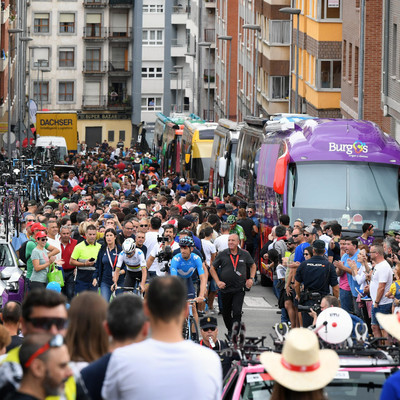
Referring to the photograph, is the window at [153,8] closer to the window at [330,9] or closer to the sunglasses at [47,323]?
the window at [330,9]

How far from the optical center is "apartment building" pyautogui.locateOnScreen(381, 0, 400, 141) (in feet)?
118

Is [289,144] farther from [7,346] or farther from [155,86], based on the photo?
[155,86]

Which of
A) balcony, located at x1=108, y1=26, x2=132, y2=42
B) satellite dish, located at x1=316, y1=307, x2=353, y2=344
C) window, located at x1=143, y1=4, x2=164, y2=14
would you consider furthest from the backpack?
window, located at x1=143, y1=4, x2=164, y2=14

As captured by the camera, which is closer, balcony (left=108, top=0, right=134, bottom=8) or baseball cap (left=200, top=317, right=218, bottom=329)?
baseball cap (left=200, top=317, right=218, bottom=329)

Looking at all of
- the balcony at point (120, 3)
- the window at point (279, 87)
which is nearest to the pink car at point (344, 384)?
the window at point (279, 87)

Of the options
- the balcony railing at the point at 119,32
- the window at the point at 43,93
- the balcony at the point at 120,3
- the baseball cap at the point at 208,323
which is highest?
the balcony at the point at 120,3

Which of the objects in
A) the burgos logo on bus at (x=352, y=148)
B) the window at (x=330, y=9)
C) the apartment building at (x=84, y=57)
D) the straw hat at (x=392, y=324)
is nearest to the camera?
the straw hat at (x=392, y=324)

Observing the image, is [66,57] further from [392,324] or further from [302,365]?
[302,365]

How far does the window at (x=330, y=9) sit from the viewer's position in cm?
5106

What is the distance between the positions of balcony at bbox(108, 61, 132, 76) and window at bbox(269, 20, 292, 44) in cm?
4300

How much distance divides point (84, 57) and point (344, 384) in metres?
99.2

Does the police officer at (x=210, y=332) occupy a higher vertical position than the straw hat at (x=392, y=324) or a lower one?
lower

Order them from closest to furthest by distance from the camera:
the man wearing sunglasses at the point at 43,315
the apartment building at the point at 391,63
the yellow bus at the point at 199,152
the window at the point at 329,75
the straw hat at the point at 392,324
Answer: the man wearing sunglasses at the point at 43,315 < the straw hat at the point at 392,324 < the apartment building at the point at 391,63 < the yellow bus at the point at 199,152 < the window at the point at 329,75

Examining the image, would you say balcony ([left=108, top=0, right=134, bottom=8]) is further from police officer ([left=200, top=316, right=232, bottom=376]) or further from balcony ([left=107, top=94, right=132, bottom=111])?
police officer ([left=200, top=316, right=232, bottom=376])
